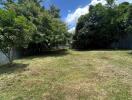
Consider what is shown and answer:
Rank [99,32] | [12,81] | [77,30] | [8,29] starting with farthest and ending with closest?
1. [77,30]
2. [99,32]
3. [8,29]
4. [12,81]

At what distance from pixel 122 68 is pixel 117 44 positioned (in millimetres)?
12305

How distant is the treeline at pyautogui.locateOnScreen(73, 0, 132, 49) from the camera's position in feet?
67.9

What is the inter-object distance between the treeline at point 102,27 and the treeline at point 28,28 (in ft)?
13.1

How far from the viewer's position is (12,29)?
35.3 feet

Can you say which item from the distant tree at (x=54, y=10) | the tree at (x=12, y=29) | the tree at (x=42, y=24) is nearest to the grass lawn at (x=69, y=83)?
the tree at (x=12, y=29)

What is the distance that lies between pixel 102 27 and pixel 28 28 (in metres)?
11.1

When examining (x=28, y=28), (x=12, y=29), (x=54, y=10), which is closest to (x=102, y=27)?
(x=54, y=10)

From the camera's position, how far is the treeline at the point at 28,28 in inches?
425

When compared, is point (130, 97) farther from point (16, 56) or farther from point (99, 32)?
point (99, 32)

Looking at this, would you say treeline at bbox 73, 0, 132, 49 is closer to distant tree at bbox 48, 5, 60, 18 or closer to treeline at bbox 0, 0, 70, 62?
distant tree at bbox 48, 5, 60, 18

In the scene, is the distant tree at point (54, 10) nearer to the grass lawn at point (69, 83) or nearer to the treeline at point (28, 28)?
the treeline at point (28, 28)

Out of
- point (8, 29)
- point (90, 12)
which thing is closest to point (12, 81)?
point (8, 29)

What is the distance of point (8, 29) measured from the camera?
10.8m

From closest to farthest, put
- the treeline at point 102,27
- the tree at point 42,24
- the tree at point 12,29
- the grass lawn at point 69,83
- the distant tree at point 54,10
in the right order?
the grass lawn at point 69,83
the tree at point 12,29
the tree at point 42,24
the treeline at point 102,27
the distant tree at point 54,10
